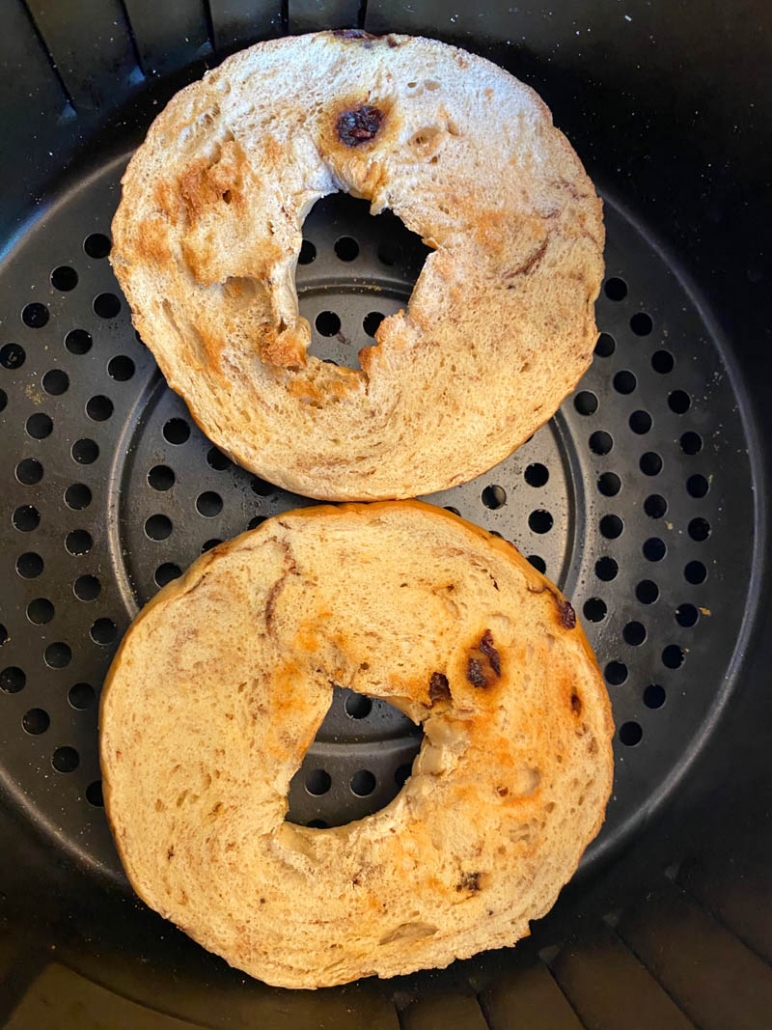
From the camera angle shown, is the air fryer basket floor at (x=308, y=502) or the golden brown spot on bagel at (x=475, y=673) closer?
the golden brown spot on bagel at (x=475, y=673)

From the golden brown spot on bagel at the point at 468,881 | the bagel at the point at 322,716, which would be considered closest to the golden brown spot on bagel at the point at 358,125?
the bagel at the point at 322,716

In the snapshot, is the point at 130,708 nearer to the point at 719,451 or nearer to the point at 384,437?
the point at 384,437

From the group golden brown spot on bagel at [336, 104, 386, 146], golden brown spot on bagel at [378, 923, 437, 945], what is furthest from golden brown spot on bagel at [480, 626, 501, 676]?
golden brown spot on bagel at [336, 104, 386, 146]

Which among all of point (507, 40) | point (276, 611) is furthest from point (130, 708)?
point (507, 40)

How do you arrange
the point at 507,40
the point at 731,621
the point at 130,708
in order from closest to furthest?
the point at 130,708 → the point at 507,40 → the point at 731,621

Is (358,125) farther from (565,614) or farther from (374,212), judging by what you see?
(565,614)

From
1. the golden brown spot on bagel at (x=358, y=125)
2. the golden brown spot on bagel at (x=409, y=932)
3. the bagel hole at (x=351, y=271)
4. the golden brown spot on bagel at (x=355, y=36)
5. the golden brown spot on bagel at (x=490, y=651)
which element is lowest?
the golden brown spot on bagel at (x=409, y=932)

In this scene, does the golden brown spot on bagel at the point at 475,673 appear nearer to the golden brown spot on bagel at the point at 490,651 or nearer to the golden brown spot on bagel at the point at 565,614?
the golden brown spot on bagel at the point at 490,651
